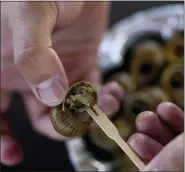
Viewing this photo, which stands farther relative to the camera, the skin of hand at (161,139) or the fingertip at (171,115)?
the fingertip at (171,115)

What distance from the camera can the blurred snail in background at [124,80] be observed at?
2.25 feet

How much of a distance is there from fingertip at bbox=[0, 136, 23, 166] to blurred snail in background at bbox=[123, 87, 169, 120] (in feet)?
0.51

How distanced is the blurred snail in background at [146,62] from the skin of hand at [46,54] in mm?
89

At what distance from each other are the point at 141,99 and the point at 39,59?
29 centimetres

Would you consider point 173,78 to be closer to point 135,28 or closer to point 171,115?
point 135,28

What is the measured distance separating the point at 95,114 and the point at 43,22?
0.09 meters

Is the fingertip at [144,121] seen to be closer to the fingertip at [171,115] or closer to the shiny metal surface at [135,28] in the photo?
the fingertip at [171,115]

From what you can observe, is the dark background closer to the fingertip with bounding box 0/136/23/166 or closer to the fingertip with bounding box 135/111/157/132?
the fingertip with bounding box 0/136/23/166

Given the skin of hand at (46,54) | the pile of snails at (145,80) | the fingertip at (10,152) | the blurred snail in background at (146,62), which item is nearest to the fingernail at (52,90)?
the skin of hand at (46,54)

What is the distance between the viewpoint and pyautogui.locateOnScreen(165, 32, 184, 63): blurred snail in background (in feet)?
2.35

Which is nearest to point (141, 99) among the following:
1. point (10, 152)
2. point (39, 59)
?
point (10, 152)

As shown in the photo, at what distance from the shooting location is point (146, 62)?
2.44 feet

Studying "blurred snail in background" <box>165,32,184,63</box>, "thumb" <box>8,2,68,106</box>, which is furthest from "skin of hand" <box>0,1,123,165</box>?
"blurred snail in background" <box>165,32,184,63</box>

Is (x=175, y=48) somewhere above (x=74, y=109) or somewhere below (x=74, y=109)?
below
